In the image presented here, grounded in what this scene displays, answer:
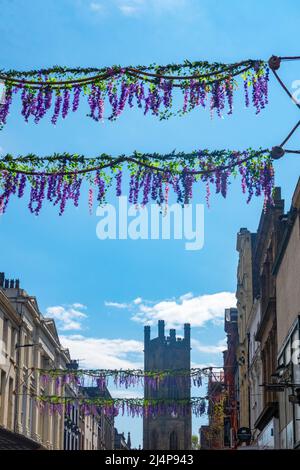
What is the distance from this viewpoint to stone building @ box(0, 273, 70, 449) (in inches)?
1845

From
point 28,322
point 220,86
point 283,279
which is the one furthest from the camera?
point 28,322

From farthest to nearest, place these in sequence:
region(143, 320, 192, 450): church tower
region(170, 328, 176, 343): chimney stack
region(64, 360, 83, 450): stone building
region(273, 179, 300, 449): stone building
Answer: region(170, 328, 176, 343): chimney stack
region(143, 320, 192, 450): church tower
region(64, 360, 83, 450): stone building
region(273, 179, 300, 449): stone building

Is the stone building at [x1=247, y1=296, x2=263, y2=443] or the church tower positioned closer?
the stone building at [x1=247, y1=296, x2=263, y2=443]

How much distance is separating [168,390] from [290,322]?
115m

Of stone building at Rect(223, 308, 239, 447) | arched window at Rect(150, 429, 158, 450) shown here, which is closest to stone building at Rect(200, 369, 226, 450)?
stone building at Rect(223, 308, 239, 447)

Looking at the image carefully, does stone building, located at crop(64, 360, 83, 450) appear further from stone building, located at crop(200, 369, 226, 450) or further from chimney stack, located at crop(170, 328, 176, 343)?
chimney stack, located at crop(170, 328, 176, 343)

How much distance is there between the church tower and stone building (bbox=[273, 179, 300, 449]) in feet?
339

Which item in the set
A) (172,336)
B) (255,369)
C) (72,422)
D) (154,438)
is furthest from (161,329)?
(255,369)

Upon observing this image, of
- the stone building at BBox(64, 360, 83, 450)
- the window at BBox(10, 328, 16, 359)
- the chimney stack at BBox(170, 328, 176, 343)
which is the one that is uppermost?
the chimney stack at BBox(170, 328, 176, 343)
